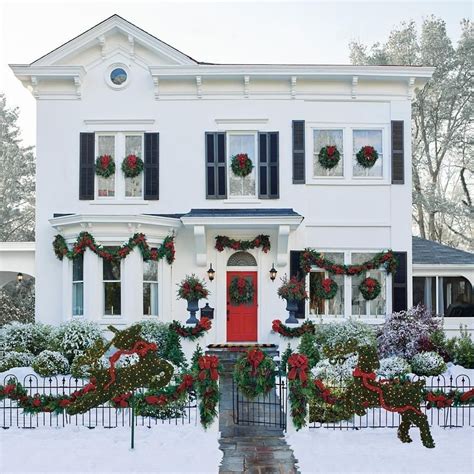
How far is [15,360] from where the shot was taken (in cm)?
1609

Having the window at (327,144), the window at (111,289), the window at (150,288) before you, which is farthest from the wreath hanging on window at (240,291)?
the window at (327,144)

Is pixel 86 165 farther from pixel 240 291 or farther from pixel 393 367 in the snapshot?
pixel 393 367

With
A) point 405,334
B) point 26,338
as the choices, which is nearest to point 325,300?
point 405,334

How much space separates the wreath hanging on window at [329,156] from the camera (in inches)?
749

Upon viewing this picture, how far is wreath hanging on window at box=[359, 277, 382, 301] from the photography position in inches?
743

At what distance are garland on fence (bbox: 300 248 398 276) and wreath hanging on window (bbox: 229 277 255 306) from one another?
1.55m

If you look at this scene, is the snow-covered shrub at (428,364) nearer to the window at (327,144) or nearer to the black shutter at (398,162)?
the black shutter at (398,162)

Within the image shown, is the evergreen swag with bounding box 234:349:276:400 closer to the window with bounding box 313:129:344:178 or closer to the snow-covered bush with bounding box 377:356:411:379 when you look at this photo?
the snow-covered bush with bounding box 377:356:411:379

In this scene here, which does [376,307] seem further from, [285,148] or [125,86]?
[125,86]

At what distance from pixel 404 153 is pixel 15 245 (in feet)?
37.5

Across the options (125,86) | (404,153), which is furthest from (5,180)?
(404,153)

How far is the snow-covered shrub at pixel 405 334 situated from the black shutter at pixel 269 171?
4620 millimetres

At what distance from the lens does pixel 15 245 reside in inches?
815

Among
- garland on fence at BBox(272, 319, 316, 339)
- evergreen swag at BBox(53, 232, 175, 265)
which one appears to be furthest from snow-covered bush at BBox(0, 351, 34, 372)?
garland on fence at BBox(272, 319, 316, 339)
